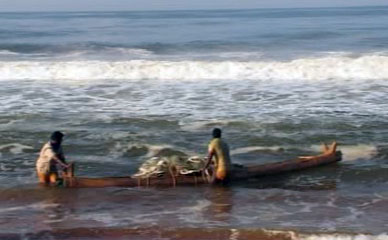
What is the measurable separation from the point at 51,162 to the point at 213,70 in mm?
15671

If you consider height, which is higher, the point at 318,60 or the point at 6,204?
the point at 318,60

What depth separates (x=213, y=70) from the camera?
26.9 m

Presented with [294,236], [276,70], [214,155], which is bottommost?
[294,236]

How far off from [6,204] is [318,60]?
19331 millimetres

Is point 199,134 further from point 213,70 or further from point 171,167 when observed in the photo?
point 213,70

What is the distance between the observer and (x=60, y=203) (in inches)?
431

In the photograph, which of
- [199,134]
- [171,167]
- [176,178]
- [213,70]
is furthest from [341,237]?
[213,70]

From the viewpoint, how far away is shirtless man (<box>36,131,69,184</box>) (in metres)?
11.8

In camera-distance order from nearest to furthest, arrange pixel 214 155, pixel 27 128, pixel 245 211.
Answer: pixel 245 211, pixel 214 155, pixel 27 128

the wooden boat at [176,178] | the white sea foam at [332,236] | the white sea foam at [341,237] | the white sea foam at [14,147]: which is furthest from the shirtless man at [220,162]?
the white sea foam at [14,147]

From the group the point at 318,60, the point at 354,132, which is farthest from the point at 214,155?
the point at 318,60

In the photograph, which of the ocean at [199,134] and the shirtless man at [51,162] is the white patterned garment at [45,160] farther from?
the ocean at [199,134]

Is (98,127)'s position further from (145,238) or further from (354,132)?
(145,238)

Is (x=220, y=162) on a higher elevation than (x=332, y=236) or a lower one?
higher
